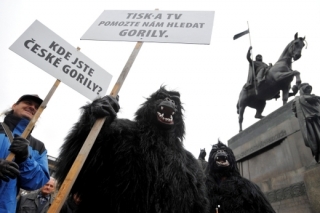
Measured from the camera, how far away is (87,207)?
7.04 feet

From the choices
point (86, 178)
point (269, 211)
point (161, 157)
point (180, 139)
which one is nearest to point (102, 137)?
point (86, 178)

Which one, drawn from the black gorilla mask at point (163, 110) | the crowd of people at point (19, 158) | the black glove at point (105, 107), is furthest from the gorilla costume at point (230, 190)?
the black glove at point (105, 107)

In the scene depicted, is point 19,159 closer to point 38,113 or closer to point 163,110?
point 38,113

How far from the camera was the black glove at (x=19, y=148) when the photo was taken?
189cm

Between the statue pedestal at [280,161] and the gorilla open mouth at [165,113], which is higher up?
the statue pedestal at [280,161]

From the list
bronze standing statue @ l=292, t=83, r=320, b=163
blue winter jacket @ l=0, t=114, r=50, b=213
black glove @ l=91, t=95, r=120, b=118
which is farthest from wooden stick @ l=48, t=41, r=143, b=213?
bronze standing statue @ l=292, t=83, r=320, b=163

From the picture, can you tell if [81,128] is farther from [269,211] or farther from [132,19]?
[269,211]

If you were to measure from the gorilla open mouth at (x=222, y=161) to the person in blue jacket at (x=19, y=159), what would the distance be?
7.98ft

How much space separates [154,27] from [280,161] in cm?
530

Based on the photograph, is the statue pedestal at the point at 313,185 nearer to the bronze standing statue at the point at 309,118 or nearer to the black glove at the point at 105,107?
the bronze standing statue at the point at 309,118

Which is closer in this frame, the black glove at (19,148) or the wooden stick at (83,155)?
the wooden stick at (83,155)

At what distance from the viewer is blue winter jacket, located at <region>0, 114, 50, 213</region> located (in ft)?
6.67

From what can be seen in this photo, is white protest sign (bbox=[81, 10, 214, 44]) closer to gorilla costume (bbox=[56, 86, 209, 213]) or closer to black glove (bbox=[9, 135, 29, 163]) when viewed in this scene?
gorilla costume (bbox=[56, 86, 209, 213])

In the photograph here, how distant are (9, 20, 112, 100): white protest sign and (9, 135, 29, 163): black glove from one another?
76 cm
